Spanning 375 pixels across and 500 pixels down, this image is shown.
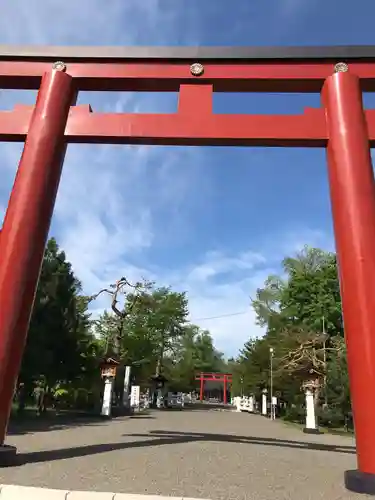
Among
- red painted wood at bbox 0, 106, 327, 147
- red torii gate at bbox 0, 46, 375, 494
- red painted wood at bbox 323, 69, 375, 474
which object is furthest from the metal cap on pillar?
red painted wood at bbox 0, 106, 327, 147

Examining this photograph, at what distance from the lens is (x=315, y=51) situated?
21.4ft

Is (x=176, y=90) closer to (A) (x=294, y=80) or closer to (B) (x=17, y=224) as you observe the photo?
(A) (x=294, y=80)

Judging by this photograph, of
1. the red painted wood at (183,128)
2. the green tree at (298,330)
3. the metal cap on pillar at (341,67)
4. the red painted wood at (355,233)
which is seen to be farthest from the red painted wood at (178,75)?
the green tree at (298,330)

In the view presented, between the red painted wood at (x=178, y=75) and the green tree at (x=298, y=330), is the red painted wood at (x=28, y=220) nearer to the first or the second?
the red painted wood at (x=178, y=75)

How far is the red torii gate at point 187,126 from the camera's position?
16.7ft

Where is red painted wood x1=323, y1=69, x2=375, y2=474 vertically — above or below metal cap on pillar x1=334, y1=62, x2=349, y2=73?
below

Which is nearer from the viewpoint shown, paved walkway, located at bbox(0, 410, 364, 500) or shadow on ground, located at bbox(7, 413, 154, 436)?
paved walkway, located at bbox(0, 410, 364, 500)

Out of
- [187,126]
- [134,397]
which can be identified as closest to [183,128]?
[187,126]

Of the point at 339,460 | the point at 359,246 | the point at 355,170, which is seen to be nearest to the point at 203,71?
the point at 355,170

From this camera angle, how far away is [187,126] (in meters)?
6.29

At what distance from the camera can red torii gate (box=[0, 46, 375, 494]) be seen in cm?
510

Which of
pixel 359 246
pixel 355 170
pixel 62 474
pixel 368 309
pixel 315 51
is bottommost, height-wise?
pixel 62 474

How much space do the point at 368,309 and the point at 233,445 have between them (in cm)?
387

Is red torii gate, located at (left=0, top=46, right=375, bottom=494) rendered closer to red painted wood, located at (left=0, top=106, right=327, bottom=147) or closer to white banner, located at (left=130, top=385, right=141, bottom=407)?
red painted wood, located at (left=0, top=106, right=327, bottom=147)
